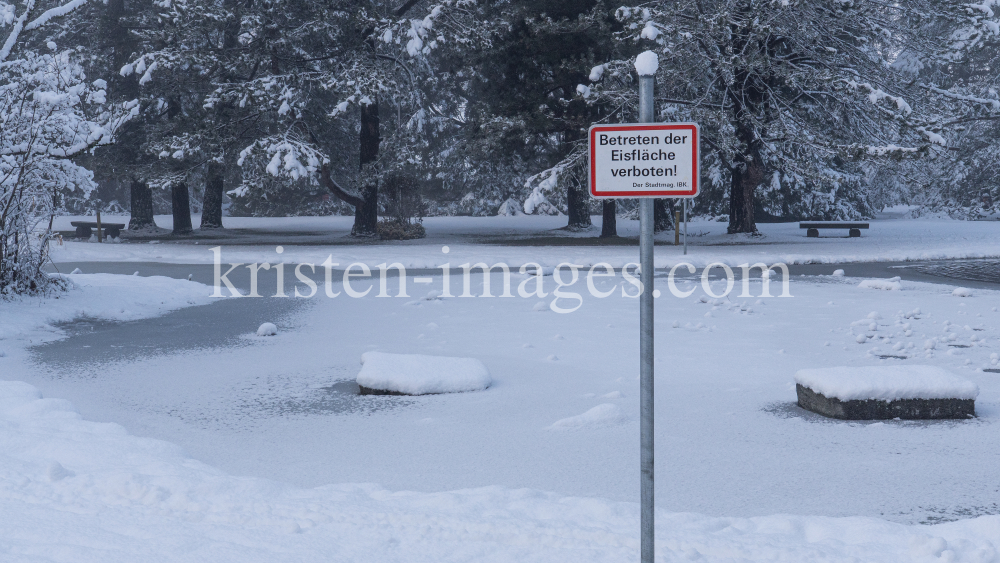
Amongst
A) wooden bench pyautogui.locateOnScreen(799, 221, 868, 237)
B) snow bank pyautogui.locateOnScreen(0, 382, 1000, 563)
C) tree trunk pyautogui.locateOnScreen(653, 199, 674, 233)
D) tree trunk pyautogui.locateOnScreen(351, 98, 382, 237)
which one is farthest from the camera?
tree trunk pyautogui.locateOnScreen(653, 199, 674, 233)

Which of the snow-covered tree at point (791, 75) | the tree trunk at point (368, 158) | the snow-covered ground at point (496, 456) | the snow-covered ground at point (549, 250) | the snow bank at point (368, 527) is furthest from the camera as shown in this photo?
the tree trunk at point (368, 158)

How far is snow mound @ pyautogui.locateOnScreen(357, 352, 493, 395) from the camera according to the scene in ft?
26.6

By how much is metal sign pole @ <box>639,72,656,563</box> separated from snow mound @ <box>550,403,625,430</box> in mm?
3108

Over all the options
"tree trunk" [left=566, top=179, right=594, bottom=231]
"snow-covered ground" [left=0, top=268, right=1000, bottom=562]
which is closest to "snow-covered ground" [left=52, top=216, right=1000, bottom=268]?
"tree trunk" [left=566, top=179, right=594, bottom=231]

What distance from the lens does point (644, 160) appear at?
12.3ft

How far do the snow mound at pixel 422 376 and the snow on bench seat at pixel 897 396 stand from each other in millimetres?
2989

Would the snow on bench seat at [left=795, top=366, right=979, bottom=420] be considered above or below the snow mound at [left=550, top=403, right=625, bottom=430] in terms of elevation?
above

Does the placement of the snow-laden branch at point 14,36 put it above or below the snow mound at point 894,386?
above

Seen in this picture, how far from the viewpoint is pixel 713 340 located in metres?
10.6

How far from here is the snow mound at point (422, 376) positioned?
8.12m

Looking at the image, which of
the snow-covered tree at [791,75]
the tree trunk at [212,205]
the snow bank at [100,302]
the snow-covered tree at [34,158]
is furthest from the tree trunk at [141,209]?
the snow-covered tree at [34,158]

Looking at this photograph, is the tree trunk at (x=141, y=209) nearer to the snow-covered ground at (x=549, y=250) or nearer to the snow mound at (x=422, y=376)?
the snow-covered ground at (x=549, y=250)

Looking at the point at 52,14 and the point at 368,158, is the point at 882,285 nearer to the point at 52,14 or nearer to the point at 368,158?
the point at 52,14

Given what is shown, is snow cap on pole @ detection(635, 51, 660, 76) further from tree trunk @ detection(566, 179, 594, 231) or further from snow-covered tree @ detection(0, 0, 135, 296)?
tree trunk @ detection(566, 179, 594, 231)
